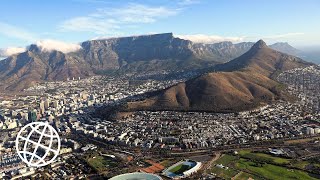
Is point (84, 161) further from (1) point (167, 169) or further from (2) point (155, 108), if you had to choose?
(2) point (155, 108)

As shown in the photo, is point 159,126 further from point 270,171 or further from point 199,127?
point 270,171

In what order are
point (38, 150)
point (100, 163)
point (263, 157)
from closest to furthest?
point (263, 157)
point (100, 163)
point (38, 150)

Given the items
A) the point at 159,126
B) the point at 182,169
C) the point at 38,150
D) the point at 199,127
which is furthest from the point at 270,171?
the point at 38,150

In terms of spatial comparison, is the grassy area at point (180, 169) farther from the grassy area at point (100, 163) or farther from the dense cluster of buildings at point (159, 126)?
the grassy area at point (100, 163)

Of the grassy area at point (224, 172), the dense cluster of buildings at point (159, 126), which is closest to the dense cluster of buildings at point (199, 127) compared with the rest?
the dense cluster of buildings at point (159, 126)

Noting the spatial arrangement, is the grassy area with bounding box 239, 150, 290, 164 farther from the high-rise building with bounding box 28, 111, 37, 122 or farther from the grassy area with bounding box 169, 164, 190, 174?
the high-rise building with bounding box 28, 111, 37, 122

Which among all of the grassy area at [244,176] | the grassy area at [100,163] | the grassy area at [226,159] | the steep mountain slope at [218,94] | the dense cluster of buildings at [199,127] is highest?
the steep mountain slope at [218,94]

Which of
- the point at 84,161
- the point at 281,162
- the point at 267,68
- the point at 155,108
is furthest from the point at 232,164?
the point at 267,68

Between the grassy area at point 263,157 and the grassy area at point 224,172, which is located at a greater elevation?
the grassy area at point 263,157
